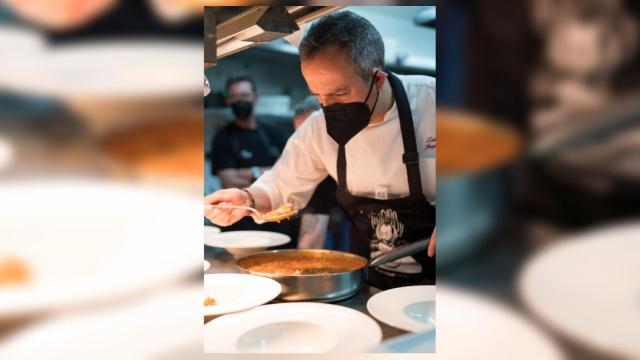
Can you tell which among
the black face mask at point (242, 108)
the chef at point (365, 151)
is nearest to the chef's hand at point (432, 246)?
the chef at point (365, 151)

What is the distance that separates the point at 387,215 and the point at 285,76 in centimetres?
38

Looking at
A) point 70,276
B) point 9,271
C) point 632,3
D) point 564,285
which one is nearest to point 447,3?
point 632,3

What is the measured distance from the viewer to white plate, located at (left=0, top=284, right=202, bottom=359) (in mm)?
1201

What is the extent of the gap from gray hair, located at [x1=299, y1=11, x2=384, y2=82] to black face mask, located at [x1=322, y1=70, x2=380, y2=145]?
5 centimetres

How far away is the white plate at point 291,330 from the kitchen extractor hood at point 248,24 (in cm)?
57

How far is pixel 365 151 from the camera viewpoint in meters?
1.22

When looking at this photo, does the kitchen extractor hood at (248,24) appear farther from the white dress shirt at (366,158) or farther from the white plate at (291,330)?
the white plate at (291,330)

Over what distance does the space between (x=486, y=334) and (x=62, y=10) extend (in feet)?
3.82

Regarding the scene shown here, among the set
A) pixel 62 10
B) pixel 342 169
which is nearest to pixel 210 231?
pixel 342 169

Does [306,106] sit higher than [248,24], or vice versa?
[248,24]

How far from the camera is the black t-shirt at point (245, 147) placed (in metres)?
1.22

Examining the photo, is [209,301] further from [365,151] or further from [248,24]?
[248,24]

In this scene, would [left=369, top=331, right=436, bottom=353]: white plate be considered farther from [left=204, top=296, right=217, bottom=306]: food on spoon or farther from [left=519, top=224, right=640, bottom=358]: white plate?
[left=204, top=296, right=217, bottom=306]: food on spoon

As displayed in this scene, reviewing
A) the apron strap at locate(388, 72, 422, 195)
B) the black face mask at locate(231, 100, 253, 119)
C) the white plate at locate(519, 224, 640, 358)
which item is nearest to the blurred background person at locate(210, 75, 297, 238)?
the black face mask at locate(231, 100, 253, 119)
